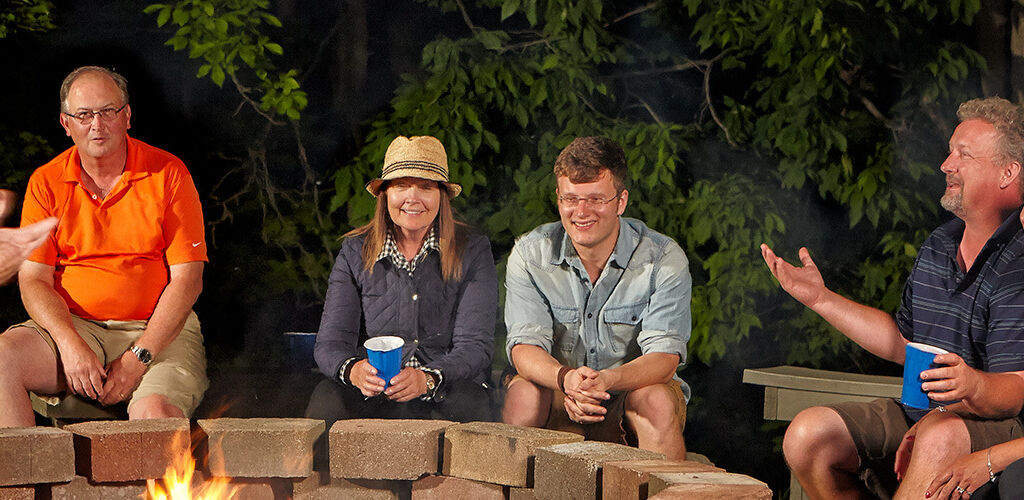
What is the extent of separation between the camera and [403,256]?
3824 millimetres

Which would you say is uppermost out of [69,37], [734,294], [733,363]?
[69,37]

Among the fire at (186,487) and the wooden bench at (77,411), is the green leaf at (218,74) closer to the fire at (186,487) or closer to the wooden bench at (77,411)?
the wooden bench at (77,411)

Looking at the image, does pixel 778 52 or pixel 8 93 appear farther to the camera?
pixel 8 93

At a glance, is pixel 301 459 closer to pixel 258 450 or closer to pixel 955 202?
pixel 258 450

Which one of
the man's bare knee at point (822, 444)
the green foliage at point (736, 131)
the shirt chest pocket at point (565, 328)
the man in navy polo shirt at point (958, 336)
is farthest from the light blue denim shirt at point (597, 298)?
the green foliage at point (736, 131)

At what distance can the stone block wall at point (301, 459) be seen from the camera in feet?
9.71

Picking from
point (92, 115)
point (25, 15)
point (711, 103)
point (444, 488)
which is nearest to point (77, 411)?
point (92, 115)

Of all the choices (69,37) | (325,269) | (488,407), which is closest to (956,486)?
(488,407)

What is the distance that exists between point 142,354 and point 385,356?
0.90 m

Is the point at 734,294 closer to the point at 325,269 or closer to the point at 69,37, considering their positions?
the point at 325,269

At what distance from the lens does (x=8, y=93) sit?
5379 millimetres

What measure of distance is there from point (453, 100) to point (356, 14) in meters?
0.93

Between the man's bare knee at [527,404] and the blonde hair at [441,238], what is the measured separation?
0.46m

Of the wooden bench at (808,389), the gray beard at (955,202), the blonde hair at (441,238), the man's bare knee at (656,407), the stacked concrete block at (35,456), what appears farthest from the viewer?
the wooden bench at (808,389)
